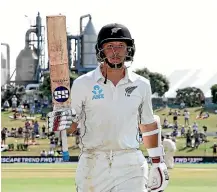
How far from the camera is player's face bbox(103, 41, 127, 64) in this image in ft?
21.1

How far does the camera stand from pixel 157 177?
6.70m

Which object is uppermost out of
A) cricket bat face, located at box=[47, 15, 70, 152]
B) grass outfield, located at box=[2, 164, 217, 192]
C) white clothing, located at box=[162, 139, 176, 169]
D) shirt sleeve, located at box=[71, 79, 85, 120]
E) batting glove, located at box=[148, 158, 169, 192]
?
cricket bat face, located at box=[47, 15, 70, 152]

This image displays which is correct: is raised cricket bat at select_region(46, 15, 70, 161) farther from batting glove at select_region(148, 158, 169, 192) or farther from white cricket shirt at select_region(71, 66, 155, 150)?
batting glove at select_region(148, 158, 169, 192)

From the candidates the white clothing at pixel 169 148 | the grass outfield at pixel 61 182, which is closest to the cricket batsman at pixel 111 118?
the grass outfield at pixel 61 182

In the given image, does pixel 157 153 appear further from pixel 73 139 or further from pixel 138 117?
pixel 73 139

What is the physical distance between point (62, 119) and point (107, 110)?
0.36 metres

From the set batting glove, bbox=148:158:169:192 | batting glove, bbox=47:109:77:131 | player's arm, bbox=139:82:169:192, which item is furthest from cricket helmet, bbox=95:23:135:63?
batting glove, bbox=148:158:169:192

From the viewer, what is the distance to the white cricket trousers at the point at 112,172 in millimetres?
6289

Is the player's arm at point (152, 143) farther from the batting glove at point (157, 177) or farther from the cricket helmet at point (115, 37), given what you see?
the cricket helmet at point (115, 37)

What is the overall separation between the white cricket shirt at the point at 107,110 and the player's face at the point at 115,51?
15cm

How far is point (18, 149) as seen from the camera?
39312 millimetres

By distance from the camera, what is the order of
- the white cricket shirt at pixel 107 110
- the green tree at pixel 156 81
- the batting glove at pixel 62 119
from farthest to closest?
1. the green tree at pixel 156 81
2. the white cricket shirt at pixel 107 110
3. the batting glove at pixel 62 119

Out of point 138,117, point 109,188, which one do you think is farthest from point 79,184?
point 138,117

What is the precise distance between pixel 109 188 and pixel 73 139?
3469cm
